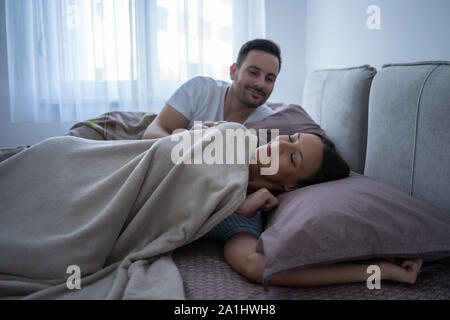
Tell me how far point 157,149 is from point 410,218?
2.37ft

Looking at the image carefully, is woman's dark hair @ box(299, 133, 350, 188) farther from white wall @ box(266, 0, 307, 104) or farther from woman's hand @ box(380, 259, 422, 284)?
white wall @ box(266, 0, 307, 104)

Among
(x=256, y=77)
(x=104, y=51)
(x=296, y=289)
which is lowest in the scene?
(x=296, y=289)

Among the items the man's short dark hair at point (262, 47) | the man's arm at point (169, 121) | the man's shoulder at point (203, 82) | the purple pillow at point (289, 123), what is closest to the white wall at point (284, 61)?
the man's short dark hair at point (262, 47)

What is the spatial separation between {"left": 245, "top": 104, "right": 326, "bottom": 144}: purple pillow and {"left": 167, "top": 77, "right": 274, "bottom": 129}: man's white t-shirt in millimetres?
125

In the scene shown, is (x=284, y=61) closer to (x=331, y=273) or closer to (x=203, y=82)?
(x=203, y=82)

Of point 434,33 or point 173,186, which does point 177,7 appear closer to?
point 434,33

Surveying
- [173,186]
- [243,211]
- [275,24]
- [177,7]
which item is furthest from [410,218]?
[177,7]

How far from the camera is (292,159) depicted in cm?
117

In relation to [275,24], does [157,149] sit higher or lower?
lower

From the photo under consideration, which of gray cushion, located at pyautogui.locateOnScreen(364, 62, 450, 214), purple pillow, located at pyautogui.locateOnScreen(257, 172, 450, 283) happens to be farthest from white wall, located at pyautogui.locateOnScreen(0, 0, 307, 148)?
purple pillow, located at pyautogui.locateOnScreen(257, 172, 450, 283)

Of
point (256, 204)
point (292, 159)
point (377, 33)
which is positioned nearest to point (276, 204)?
point (256, 204)

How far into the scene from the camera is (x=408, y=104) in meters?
1.17

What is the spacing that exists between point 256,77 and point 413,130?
0.99 meters

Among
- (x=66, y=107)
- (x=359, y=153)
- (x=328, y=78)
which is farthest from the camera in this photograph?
(x=66, y=107)
